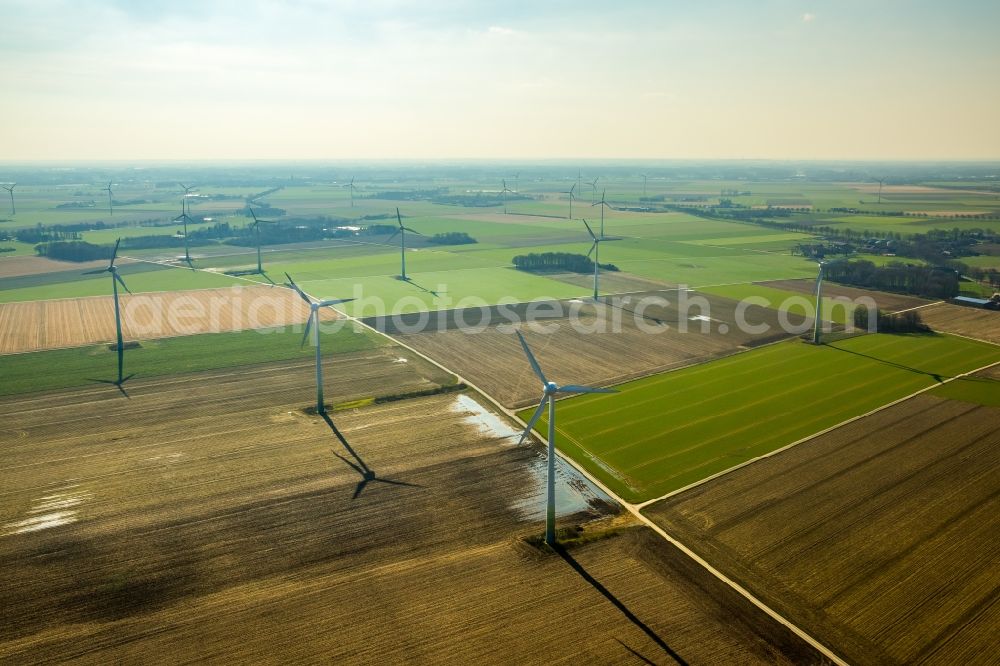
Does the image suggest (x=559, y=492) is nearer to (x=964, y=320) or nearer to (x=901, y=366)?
(x=901, y=366)

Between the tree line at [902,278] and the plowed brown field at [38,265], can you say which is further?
the plowed brown field at [38,265]

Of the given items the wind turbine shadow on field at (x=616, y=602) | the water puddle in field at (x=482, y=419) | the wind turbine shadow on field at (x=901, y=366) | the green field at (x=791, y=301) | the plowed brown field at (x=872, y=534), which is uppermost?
the green field at (x=791, y=301)

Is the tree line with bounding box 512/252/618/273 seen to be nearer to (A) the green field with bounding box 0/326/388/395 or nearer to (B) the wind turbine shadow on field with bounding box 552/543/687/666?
(A) the green field with bounding box 0/326/388/395

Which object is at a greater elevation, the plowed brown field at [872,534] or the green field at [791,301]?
the green field at [791,301]

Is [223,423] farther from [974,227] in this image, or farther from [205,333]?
[974,227]

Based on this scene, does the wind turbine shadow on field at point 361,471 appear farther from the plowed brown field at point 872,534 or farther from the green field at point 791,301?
the green field at point 791,301

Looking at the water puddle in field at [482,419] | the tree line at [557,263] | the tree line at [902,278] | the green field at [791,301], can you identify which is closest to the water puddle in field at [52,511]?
the water puddle in field at [482,419]

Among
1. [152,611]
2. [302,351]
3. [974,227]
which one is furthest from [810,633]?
[974,227]

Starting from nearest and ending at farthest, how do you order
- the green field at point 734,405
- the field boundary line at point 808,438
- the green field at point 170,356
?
the field boundary line at point 808,438
the green field at point 734,405
the green field at point 170,356
